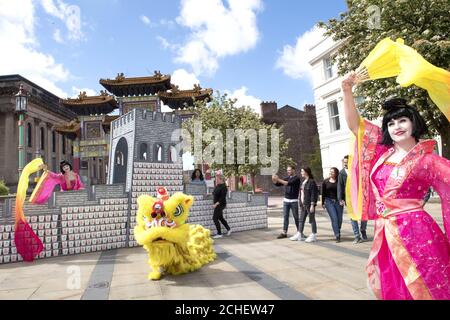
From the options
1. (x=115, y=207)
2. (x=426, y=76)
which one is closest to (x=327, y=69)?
(x=115, y=207)

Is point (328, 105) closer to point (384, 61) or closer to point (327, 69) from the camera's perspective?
point (327, 69)

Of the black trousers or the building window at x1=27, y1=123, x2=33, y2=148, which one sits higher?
the building window at x1=27, y1=123, x2=33, y2=148

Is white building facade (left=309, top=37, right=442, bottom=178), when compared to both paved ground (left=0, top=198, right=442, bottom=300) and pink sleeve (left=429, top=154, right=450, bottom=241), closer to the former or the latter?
paved ground (left=0, top=198, right=442, bottom=300)

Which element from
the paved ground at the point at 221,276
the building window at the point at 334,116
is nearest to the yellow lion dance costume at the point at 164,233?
the paved ground at the point at 221,276

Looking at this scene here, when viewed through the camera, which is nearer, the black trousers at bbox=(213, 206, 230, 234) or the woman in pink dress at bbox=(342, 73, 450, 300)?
the woman in pink dress at bbox=(342, 73, 450, 300)

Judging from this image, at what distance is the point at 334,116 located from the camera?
20.9 metres

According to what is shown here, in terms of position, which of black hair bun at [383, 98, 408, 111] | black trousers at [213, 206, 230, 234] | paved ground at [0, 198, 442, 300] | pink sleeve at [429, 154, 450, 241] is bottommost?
paved ground at [0, 198, 442, 300]

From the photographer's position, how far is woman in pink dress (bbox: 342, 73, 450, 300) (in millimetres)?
2152

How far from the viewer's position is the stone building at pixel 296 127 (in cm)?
3481

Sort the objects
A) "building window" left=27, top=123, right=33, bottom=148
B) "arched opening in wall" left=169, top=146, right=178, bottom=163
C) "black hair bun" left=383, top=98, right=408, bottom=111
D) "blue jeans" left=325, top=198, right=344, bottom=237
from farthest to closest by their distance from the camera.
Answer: "building window" left=27, top=123, right=33, bottom=148
"arched opening in wall" left=169, top=146, right=178, bottom=163
"blue jeans" left=325, top=198, right=344, bottom=237
"black hair bun" left=383, top=98, right=408, bottom=111

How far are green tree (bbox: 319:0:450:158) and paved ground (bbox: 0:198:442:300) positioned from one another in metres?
4.61

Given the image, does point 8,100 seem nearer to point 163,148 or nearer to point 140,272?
point 163,148

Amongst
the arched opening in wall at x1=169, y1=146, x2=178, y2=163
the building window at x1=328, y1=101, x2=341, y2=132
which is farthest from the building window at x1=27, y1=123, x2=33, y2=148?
the arched opening in wall at x1=169, y1=146, x2=178, y2=163

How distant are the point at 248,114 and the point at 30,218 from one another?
14670mm
